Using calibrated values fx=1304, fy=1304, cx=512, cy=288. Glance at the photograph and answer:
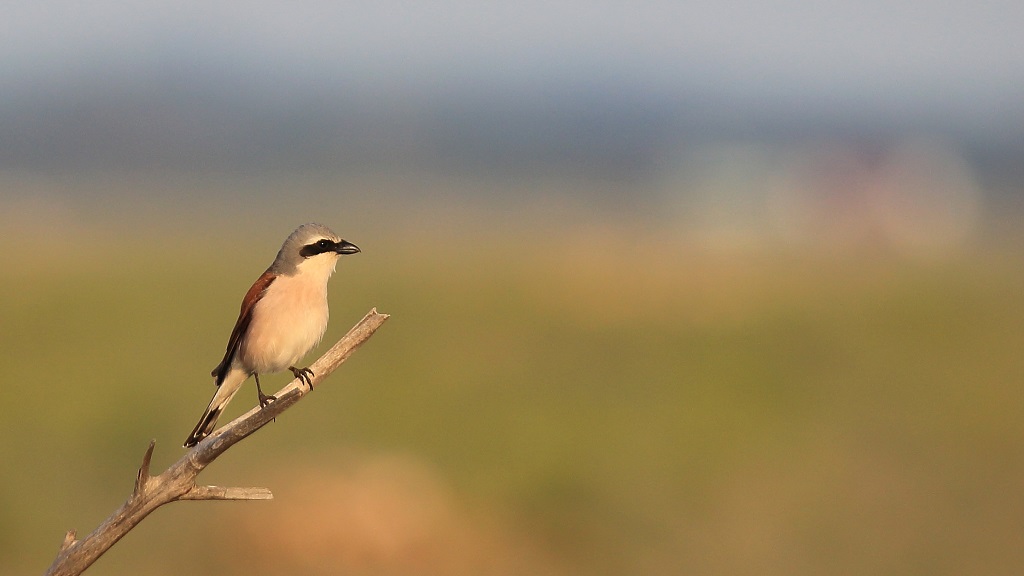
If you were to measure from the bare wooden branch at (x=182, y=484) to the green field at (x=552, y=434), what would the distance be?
1375 centimetres

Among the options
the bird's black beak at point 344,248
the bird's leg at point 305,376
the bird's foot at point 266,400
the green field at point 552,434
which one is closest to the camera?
the bird's foot at point 266,400

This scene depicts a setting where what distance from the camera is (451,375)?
1384 inches

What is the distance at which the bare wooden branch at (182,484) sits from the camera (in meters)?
5.85

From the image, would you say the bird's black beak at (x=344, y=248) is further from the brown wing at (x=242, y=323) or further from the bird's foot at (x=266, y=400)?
the bird's foot at (x=266, y=400)

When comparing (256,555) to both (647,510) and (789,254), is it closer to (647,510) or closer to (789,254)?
(647,510)

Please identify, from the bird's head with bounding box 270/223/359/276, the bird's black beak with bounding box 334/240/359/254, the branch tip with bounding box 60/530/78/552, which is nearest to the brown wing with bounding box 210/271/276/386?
the bird's head with bounding box 270/223/359/276

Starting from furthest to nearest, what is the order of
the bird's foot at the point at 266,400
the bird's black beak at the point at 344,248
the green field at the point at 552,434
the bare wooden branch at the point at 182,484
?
the green field at the point at 552,434 < the bird's black beak at the point at 344,248 < the bird's foot at the point at 266,400 < the bare wooden branch at the point at 182,484

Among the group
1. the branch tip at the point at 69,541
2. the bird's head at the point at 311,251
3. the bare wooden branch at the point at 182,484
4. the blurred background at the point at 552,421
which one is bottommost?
the blurred background at the point at 552,421

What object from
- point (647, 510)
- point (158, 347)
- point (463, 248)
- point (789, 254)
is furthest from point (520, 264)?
point (647, 510)

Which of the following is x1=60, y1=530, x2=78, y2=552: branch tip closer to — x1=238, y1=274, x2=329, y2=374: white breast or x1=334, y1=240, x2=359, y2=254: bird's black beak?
x1=238, y1=274, x2=329, y2=374: white breast

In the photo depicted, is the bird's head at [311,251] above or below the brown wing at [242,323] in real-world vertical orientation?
→ above

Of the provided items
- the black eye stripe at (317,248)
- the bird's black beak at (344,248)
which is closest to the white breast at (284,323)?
the black eye stripe at (317,248)

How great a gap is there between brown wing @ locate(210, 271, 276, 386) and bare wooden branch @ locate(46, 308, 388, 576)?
1.31m

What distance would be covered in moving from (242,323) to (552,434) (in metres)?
21.8
